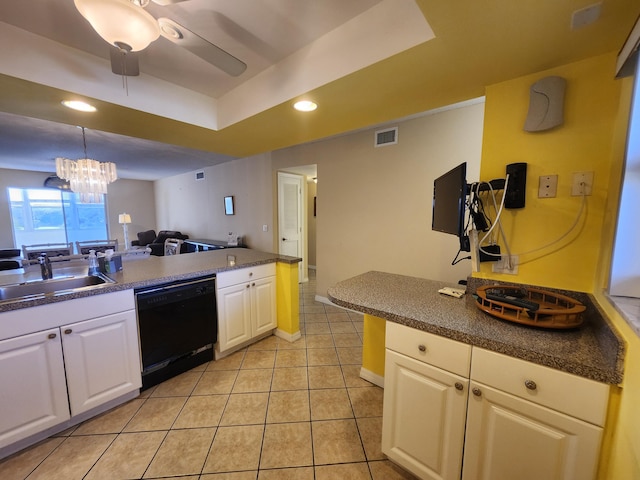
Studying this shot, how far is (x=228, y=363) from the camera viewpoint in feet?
7.49

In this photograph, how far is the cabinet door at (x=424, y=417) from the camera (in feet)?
3.51

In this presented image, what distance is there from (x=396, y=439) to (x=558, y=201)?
1.44 m

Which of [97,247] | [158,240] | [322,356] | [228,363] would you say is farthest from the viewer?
[158,240]

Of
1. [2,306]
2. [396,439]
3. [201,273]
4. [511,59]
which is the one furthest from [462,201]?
[2,306]

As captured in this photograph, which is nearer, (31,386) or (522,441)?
(522,441)

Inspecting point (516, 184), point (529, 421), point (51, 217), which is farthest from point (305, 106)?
point (51, 217)

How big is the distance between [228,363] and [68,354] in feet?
3.65

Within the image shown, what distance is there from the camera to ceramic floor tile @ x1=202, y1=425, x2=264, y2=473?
4.45 ft

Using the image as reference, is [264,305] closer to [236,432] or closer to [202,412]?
[202,412]

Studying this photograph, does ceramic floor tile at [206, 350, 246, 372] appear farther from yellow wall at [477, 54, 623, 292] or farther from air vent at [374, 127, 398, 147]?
air vent at [374, 127, 398, 147]

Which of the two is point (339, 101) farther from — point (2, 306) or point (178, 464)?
point (178, 464)

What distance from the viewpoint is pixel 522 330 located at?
1018 millimetres

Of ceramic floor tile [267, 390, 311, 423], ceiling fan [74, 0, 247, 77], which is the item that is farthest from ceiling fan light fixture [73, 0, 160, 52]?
ceramic floor tile [267, 390, 311, 423]

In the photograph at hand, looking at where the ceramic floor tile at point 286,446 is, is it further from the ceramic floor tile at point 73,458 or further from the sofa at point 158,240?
the sofa at point 158,240
